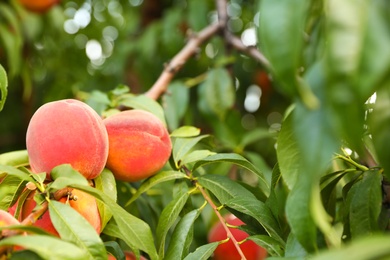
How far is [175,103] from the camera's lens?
122 centimetres

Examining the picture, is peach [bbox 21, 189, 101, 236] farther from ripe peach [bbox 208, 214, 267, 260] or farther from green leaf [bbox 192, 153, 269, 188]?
ripe peach [bbox 208, 214, 267, 260]

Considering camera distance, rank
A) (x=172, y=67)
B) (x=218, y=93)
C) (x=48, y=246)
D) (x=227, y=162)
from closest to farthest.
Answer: (x=48, y=246) < (x=227, y=162) < (x=172, y=67) < (x=218, y=93)

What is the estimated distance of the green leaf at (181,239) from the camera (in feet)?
2.09

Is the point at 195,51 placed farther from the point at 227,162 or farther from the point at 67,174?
the point at 67,174

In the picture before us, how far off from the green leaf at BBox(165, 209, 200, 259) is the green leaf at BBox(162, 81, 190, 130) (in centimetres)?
47

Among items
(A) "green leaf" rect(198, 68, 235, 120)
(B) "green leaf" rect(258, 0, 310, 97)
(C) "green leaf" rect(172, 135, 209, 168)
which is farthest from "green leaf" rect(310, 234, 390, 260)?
(A) "green leaf" rect(198, 68, 235, 120)

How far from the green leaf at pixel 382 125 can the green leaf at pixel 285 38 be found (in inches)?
3.2

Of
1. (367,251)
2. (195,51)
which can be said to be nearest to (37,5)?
(195,51)

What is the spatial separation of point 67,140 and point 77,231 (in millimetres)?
150

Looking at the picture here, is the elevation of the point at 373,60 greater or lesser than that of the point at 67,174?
greater

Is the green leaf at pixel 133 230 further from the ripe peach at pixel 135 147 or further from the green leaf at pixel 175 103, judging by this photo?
the green leaf at pixel 175 103

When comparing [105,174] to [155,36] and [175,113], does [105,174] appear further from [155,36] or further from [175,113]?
[155,36]

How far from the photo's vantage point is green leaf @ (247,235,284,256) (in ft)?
1.96

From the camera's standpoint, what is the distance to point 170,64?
1.17 m
